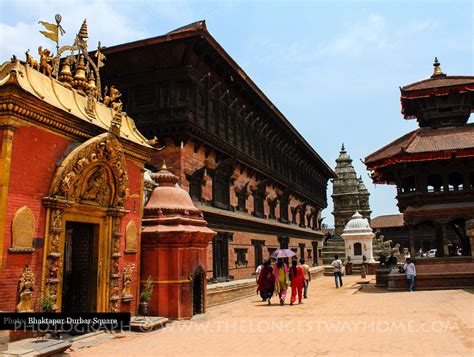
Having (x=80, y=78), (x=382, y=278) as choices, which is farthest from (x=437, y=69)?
(x=80, y=78)

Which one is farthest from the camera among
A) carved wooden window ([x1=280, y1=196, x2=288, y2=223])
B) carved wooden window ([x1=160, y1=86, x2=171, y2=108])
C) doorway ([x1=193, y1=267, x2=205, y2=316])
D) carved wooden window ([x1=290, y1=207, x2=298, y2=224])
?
carved wooden window ([x1=290, y1=207, x2=298, y2=224])

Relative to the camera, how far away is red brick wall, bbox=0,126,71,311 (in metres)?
7.41

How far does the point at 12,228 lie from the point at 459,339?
8.67m

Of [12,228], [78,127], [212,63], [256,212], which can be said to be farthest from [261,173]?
[12,228]

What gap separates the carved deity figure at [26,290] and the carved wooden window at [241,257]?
46.5 feet

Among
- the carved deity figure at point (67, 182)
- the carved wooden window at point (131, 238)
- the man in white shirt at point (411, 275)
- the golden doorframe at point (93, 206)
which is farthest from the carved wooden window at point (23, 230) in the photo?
the man in white shirt at point (411, 275)

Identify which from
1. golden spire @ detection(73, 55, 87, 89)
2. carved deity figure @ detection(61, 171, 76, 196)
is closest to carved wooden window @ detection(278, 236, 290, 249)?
golden spire @ detection(73, 55, 87, 89)

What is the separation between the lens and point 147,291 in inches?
434

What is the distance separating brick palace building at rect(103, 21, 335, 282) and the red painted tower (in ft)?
14.8

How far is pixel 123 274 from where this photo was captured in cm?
1063

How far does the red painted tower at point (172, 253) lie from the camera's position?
11438mm

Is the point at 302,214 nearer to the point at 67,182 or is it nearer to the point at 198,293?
the point at 198,293

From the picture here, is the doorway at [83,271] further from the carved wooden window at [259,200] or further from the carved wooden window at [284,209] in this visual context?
the carved wooden window at [284,209]

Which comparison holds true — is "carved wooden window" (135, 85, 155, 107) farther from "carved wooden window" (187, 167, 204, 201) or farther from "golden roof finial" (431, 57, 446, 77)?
"golden roof finial" (431, 57, 446, 77)
